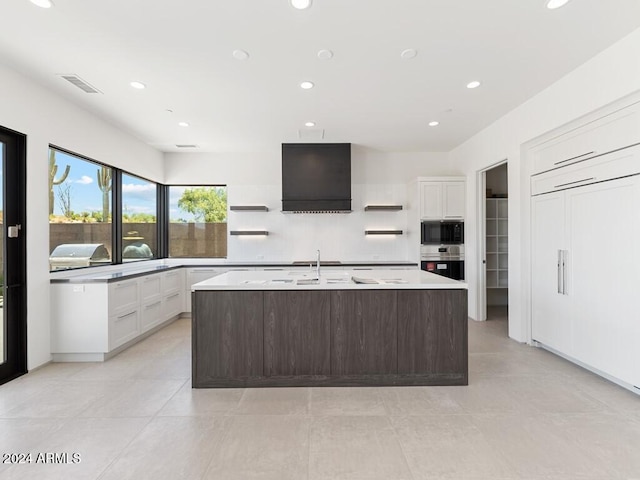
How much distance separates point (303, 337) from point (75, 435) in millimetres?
1679

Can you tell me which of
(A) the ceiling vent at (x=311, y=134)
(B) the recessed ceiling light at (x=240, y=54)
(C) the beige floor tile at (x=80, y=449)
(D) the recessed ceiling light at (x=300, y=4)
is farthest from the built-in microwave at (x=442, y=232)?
(C) the beige floor tile at (x=80, y=449)

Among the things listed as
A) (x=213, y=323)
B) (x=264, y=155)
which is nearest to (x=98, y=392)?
(x=213, y=323)

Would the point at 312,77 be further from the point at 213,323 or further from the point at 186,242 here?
the point at 186,242

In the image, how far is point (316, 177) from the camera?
5539mm

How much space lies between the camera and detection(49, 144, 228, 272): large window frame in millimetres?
4715

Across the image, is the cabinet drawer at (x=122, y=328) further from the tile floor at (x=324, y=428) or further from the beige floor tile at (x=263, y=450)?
the beige floor tile at (x=263, y=450)

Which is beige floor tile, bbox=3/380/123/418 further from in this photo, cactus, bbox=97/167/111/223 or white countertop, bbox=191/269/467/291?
cactus, bbox=97/167/111/223

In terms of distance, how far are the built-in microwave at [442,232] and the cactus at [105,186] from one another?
4658 millimetres

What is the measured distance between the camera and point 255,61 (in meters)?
2.90

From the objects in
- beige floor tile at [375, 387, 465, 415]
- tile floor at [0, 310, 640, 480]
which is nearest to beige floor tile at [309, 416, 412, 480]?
tile floor at [0, 310, 640, 480]

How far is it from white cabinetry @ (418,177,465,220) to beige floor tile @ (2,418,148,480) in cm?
465

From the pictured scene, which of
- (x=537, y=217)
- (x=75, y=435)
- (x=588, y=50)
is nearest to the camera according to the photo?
(x=75, y=435)

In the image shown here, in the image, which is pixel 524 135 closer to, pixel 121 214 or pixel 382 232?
pixel 382 232

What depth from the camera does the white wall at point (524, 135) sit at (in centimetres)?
268
